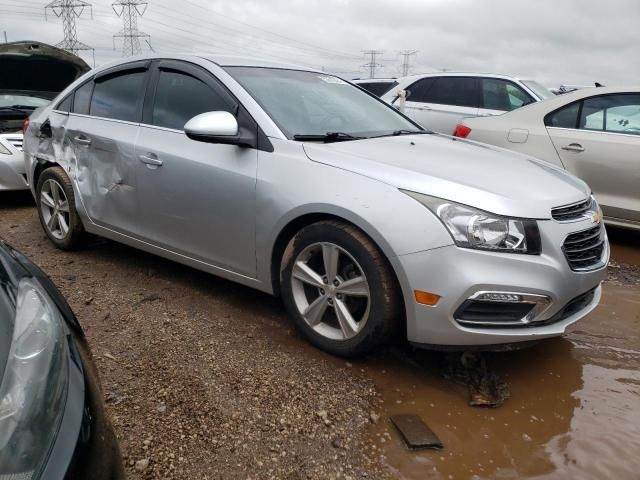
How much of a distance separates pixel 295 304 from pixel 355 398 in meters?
0.63

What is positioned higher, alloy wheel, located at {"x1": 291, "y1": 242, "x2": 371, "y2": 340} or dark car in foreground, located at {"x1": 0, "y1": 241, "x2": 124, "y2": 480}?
dark car in foreground, located at {"x1": 0, "y1": 241, "x2": 124, "y2": 480}

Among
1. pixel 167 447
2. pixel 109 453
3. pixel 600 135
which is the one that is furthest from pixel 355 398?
pixel 600 135

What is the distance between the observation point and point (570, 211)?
2641 millimetres

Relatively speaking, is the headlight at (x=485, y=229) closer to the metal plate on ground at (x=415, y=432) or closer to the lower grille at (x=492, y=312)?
the lower grille at (x=492, y=312)

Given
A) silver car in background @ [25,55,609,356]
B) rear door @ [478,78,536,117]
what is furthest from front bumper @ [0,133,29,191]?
rear door @ [478,78,536,117]

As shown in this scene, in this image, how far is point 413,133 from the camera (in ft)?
11.8

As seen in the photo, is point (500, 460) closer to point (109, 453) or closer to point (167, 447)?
point (167, 447)

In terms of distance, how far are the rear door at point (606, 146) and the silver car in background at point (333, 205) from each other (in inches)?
75.7

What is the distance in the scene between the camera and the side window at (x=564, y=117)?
200 inches

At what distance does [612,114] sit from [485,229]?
3.39 m

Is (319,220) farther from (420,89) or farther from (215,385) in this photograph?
(420,89)

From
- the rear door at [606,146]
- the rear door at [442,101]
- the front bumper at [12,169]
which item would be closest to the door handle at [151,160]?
the front bumper at [12,169]

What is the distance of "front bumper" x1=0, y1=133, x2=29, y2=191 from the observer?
588 cm

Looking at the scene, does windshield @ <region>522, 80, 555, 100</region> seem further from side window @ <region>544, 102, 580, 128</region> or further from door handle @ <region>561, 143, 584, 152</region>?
door handle @ <region>561, 143, 584, 152</region>
